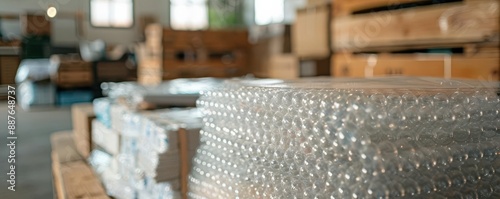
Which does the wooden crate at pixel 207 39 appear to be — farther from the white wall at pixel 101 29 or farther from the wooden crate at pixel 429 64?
the white wall at pixel 101 29

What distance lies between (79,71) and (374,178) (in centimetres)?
749

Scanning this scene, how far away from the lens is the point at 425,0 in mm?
2346

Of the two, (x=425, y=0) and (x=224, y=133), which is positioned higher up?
(x=425, y=0)

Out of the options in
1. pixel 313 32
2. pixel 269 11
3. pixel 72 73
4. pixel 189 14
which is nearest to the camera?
pixel 313 32

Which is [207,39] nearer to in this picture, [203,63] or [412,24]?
[203,63]

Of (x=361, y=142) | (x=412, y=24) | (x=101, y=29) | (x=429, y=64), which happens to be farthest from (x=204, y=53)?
(x=101, y=29)

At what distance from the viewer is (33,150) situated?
3654mm

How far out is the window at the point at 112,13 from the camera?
10195mm

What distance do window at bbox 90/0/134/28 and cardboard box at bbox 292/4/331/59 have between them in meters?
7.57

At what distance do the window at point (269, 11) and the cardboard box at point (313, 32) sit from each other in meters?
5.43

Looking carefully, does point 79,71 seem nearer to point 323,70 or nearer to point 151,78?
point 151,78

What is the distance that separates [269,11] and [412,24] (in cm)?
782

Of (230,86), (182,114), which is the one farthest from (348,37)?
(230,86)

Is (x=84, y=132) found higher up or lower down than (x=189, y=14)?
lower down
